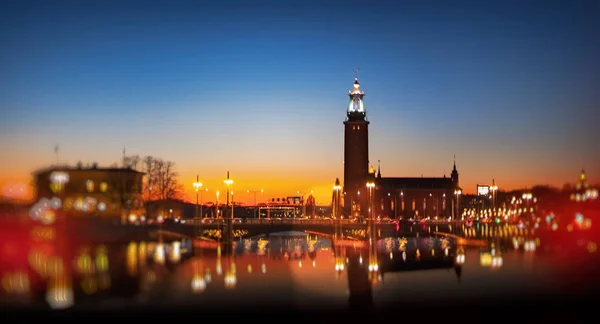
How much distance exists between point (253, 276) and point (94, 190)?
5023 cm

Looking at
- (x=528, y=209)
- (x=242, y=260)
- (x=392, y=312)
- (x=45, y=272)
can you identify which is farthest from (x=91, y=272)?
(x=528, y=209)

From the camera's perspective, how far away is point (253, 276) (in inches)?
2090

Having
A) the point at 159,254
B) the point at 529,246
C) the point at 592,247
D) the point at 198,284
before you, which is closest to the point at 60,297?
the point at 198,284

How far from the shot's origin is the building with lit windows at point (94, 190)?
91.2 meters

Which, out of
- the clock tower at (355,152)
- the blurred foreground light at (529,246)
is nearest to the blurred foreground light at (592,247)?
the blurred foreground light at (529,246)

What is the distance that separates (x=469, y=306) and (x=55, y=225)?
164 feet

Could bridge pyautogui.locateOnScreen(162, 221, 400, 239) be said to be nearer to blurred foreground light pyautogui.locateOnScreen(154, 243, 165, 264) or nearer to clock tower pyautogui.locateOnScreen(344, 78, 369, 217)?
blurred foreground light pyautogui.locateOnScreen(154, 243, 165, 264)

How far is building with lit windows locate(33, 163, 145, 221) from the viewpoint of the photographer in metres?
91.2

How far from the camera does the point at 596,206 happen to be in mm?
88625

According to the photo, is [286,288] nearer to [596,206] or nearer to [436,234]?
[596,206]

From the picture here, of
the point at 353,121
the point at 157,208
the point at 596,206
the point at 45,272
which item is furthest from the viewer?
the point at 353,121

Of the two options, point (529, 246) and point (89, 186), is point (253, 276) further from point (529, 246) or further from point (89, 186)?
point (89, 186)

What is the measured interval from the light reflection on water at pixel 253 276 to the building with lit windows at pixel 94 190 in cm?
1469

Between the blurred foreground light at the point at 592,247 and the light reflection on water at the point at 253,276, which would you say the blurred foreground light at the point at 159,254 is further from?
the blurred foreground light at the point at 592,247
